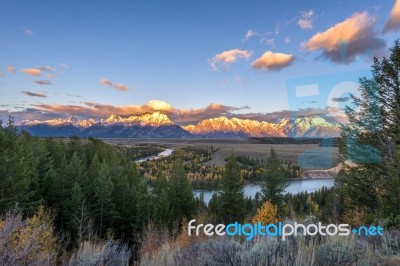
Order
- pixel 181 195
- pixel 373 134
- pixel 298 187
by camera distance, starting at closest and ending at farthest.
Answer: pixel 373 134 → pixel 181 195 → pixel 298 187

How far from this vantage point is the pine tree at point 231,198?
46156 mm

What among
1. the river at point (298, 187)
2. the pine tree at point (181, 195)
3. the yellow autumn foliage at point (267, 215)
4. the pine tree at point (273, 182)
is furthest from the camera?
the river at point (298, 187)

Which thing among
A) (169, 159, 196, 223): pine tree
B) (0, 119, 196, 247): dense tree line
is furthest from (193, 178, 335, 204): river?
(0, 119, 196, 247): dense tree line

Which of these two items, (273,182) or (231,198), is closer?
(273,182)

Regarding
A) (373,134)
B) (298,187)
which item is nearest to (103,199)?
(373,134)

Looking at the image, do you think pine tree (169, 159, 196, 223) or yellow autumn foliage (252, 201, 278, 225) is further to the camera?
pine tree (169, 159, 196, 223)

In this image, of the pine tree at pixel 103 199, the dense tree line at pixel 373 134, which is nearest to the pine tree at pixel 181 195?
the pine tree at pixel 103 199

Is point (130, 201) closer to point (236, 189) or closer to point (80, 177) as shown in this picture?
point (80, 177)

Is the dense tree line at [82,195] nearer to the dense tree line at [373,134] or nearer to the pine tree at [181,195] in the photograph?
the pine tree at [181,195]

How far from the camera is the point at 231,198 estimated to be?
4631 cm

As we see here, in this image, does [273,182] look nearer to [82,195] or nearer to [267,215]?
[267,215]

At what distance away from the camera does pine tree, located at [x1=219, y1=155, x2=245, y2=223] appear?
46156 mm

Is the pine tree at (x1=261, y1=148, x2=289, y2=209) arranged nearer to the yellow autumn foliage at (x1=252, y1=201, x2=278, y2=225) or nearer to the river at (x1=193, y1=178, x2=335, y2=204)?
the yellow autumn foliage at (x1=252, y1=201, x2=278, y2=225)

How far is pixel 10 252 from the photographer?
4.75 m
